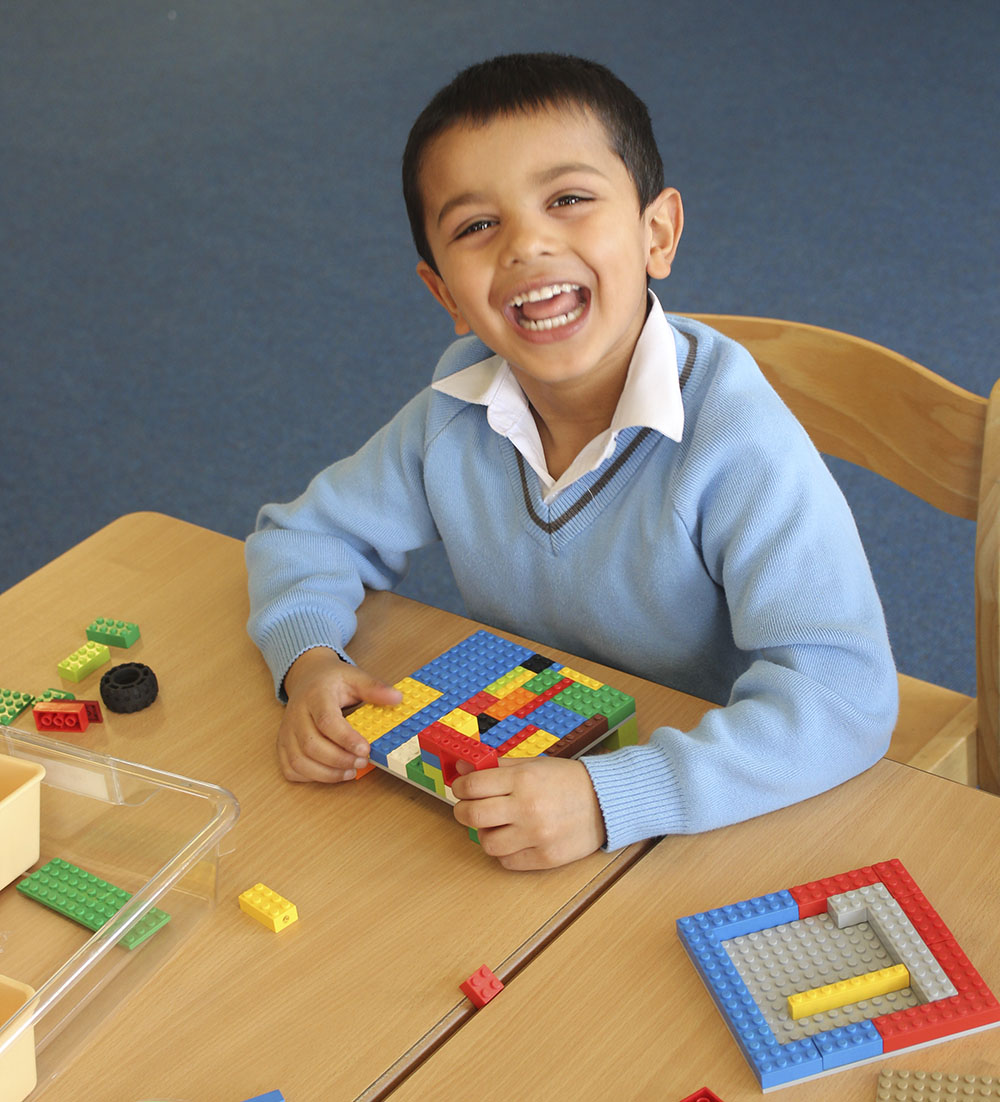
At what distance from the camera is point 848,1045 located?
2.24 feet

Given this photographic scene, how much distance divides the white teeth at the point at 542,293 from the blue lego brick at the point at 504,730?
35cm

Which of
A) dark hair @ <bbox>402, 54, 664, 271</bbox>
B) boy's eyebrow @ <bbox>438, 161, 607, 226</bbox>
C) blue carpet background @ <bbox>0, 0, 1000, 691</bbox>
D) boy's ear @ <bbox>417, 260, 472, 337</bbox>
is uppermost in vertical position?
dark hair @ <bbox>402, 54, 664, 271</bbox>

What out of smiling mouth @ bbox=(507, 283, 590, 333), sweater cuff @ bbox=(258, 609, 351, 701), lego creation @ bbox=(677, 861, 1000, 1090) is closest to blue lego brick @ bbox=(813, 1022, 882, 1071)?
lego creation @ bbox=(677, 861, 1000, 1090)

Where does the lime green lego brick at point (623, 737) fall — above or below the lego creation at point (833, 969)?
above

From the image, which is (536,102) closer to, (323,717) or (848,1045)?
(323,717)

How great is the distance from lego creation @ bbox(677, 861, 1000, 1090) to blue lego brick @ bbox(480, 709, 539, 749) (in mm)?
189

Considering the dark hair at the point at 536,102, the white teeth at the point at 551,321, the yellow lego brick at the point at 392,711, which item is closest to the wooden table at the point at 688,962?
the yellow lego brick at the point at 392,711

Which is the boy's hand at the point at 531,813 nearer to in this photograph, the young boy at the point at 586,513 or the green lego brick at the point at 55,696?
the young boy at the point at 586,513

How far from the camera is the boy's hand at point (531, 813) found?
0.83 m

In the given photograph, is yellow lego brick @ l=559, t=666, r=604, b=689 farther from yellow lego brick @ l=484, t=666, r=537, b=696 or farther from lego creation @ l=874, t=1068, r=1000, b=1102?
lego creation @ l=874, t=1068, r=1000, b=1102

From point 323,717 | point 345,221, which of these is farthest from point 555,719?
point 345,221

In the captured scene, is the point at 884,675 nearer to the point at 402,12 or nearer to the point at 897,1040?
the point at 897,1040

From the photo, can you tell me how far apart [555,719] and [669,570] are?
21cm

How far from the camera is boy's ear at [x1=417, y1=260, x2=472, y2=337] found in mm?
1143
